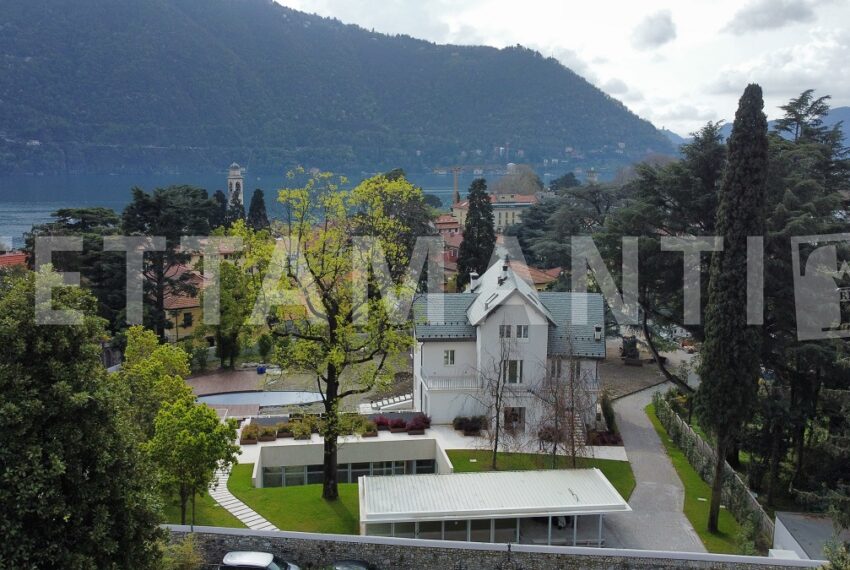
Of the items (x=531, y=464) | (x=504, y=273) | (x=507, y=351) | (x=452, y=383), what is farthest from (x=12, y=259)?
(x=531, y=464)

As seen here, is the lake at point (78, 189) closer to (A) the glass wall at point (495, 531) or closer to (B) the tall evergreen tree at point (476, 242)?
(B) the tall evergreen tree at point (476, 242)

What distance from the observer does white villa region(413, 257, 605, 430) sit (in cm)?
2645

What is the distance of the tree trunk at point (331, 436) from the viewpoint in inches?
763

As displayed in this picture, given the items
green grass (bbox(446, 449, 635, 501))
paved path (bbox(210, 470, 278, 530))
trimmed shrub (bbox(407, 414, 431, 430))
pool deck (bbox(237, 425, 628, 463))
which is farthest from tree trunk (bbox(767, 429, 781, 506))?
paved path (bbox(210, 470, 278, 530))

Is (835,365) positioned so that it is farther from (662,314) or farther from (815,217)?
(662,314)

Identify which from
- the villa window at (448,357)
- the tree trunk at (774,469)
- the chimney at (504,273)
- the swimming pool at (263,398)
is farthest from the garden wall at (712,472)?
the swimming pool at (263,398)

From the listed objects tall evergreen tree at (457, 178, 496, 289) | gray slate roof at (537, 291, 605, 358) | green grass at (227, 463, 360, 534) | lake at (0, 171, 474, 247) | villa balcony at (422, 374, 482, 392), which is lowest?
green grass at (227, 463, 360, 534)

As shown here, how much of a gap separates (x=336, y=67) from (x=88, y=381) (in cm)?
19881

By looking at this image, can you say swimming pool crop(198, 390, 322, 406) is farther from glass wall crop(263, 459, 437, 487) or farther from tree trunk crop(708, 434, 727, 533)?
tree trunk crop(708, 434, 727, 533)

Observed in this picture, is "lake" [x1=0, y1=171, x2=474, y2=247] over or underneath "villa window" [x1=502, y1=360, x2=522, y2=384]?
over

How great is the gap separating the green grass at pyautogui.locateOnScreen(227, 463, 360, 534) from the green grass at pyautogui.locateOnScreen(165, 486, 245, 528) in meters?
0.85

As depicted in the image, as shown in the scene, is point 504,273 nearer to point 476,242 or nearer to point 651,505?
point 651,505

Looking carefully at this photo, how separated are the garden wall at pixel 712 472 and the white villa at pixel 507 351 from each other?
331 cm

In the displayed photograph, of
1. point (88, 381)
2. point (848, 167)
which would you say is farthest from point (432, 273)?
point (88, 381)
